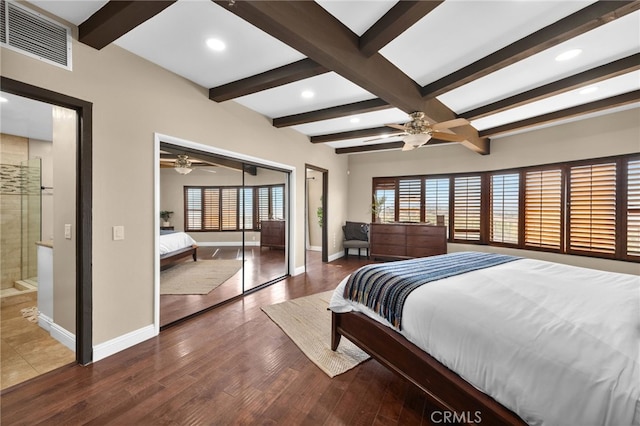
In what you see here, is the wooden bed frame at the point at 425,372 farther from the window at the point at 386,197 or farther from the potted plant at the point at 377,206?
the window at the point at 386,197

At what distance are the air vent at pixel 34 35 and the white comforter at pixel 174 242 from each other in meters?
1.78

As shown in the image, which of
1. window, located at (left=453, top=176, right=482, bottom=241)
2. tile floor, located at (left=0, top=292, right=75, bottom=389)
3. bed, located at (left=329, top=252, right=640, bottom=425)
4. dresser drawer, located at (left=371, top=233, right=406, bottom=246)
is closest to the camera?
bed, located at (left=329, top=252, right=640, bottom=425)

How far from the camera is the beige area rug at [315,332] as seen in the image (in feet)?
7.73

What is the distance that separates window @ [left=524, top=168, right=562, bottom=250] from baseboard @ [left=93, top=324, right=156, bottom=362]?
20.3ft

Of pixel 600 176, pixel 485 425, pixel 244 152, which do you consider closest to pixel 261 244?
pixel 244 152

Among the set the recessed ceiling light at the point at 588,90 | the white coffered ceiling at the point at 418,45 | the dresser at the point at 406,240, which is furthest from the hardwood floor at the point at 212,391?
the recessed ceiling light at the point at 588,90

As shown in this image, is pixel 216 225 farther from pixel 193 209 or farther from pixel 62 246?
pixel 62 246

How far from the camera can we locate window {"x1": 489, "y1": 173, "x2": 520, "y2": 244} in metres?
5.30

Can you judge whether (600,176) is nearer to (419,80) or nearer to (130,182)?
Answer: (419,80)

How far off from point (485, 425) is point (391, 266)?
1.28 metres

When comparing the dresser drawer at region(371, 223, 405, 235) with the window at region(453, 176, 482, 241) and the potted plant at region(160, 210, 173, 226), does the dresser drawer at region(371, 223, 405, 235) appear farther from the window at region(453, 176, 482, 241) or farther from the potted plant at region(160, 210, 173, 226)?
the potted plant at region(160, 210, 173, 226)

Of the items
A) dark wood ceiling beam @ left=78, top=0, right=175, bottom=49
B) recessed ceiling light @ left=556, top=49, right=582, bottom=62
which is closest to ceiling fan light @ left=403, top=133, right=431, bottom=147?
recessed ceiling light @ left=556, top=49, right=582, bottom=62

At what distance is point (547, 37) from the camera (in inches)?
85.5

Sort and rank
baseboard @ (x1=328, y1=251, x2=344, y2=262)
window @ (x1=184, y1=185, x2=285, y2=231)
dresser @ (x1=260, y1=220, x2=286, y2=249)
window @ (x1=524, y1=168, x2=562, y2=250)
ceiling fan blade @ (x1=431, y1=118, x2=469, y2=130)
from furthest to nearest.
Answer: baseboard @ (x1=328, y1=251, x2=344, y2=262) → window @ (x1=524, y1=168, x2=562, y2=250) → dresser @ (x1=260, y1=220, x2=286, y2=249) → window @ (x1=184, y1=185, x2=285, y2=231) → ceiling fan blade @ (x1=431, y1=118, x2=469, y2=130)
